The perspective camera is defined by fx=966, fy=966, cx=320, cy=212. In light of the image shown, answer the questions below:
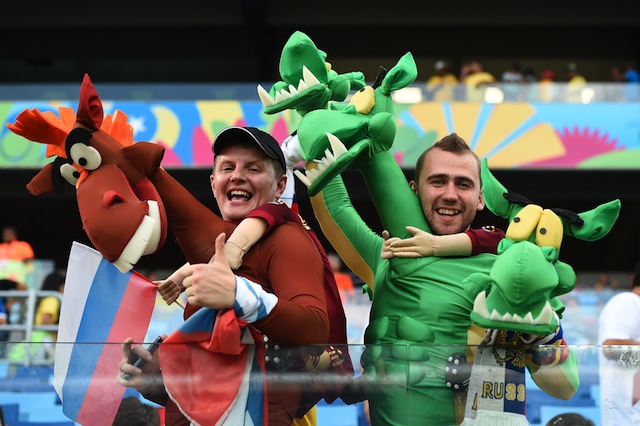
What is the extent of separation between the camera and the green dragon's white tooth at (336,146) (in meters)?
2.61

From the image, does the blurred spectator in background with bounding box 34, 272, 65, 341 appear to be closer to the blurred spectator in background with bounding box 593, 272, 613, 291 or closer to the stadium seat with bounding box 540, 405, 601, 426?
the stadium seat with bounding box 540, 405, 601, 426

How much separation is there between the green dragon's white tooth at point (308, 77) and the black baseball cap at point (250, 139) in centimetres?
21

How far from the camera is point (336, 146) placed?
261cm

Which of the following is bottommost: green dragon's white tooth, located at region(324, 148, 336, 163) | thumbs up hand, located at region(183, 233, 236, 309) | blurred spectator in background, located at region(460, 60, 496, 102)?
thumbs up hand, located at region(183, 233, 236, 309)

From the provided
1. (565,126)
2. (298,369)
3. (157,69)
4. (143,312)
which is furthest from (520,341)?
(157,69)

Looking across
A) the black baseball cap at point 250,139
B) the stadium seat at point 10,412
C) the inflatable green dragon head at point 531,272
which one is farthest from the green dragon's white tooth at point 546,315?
the stadium seat at point 10,412

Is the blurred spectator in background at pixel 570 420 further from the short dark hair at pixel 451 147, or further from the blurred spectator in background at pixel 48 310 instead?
the blurred spectator in background at pixel 48 310

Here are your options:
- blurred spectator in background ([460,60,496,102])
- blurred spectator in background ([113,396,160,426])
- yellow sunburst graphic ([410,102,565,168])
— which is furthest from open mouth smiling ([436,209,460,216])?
blurred spectator in background ([460,60,496,102])

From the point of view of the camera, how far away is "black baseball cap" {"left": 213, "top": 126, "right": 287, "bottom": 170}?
2.60m

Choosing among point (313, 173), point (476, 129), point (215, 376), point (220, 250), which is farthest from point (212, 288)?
point (476, 129)

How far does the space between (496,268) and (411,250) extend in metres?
0.37

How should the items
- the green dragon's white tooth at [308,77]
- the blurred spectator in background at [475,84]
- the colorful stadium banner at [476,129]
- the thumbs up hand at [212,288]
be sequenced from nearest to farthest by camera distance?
the thumbs up hand at [212,288], the green dragon's white tooth at [308,77], the colorful stadium banner at [476,129], the blurred spectator in background at [475,84]

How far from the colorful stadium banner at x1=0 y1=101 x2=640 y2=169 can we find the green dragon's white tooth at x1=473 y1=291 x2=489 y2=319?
31.4 ft

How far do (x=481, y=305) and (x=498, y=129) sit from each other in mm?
10175
